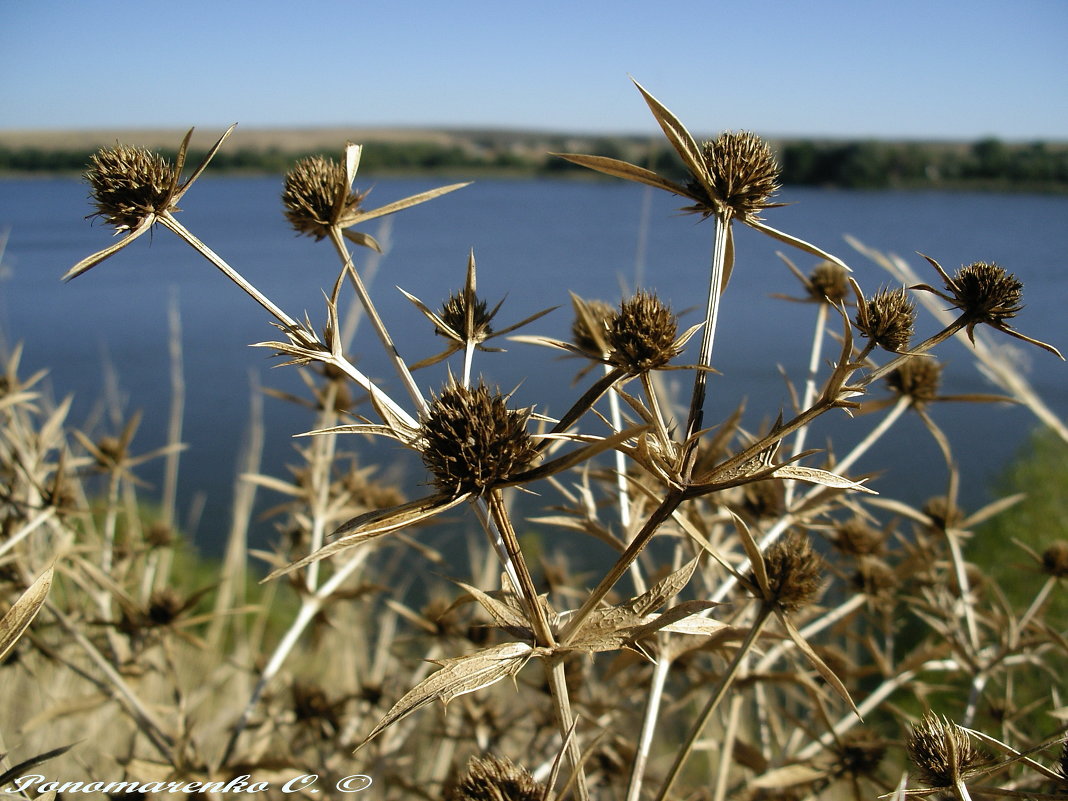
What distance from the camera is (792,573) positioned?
80cm

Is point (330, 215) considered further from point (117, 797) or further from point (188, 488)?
point (188, 488)

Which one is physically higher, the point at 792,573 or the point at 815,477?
the point at 815,477

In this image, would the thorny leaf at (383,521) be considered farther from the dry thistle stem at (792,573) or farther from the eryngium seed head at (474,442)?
the dry thistle stem at (792,573)

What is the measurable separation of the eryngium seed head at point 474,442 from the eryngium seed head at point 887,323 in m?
0.34

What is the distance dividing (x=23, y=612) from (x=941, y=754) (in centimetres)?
76

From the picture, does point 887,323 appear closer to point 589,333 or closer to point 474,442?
point 589,333

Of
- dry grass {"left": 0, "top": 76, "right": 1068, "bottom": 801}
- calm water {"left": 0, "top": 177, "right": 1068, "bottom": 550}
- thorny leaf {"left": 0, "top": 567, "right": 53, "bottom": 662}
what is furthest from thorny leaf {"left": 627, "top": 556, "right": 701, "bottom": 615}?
thorny leaf {"left": 0, "top": 567, "right": 53, "bottom": 662}

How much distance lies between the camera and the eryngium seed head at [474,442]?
58cm

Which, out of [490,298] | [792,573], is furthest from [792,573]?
[490,298]

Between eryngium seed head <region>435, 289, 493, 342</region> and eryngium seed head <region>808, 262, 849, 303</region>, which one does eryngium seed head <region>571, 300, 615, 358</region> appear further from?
eryngium seed head <region>808, 262, 849, 303</region>

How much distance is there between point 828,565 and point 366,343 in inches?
299

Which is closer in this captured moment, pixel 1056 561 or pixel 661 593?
pixel 661 593

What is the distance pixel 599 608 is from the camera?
0.71 m

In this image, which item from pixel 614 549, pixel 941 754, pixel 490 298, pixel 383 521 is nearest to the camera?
pixel 383 521
